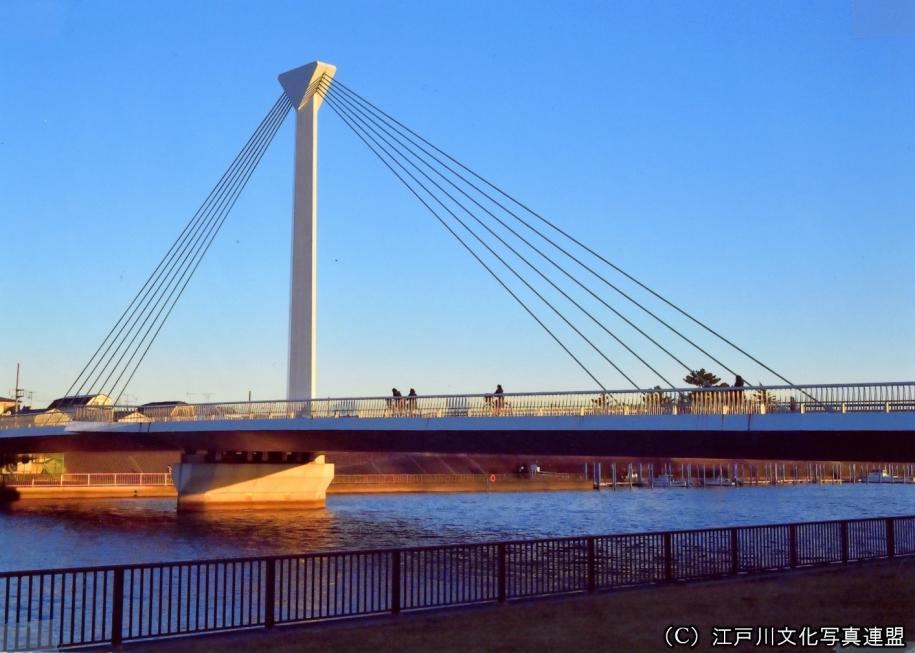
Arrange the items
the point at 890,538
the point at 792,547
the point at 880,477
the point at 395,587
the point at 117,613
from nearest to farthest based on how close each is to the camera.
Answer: the point at 117,613
the point at 395,587
the point at 792,547
the point at 890,538
the point at 880,477

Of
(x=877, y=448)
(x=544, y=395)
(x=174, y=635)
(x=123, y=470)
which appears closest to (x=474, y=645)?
(x=174, y=635)

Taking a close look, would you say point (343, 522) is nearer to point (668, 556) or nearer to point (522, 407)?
point (522, 407)

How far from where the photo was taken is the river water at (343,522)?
134ft

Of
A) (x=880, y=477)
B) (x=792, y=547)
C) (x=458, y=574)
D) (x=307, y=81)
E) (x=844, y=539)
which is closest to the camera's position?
(x=458, y=574)

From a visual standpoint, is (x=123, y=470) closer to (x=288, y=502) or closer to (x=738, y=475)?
(x=288, y=502)

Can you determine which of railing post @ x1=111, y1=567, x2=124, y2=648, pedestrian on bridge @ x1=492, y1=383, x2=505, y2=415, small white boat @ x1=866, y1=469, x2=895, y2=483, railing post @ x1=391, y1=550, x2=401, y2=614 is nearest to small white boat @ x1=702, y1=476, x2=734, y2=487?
small white boat @ x1=866, y1=469, x2=895, y2=483

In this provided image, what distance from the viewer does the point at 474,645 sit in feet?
43.7

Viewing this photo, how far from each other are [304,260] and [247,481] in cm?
1879

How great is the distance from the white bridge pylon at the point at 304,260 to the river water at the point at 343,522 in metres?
8.10

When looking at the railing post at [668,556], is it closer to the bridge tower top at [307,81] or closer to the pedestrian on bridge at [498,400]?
the pedestrian on bridge at [498,400]

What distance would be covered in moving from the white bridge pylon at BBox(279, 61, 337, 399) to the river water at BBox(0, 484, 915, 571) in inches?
319

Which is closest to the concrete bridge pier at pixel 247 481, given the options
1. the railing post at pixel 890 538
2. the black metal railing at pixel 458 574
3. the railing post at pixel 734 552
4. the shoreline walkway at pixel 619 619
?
the black metal railing at pixel 458 574

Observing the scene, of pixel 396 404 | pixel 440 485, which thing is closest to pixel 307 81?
pixel 396 404

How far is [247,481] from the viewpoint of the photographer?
70.3 metres
